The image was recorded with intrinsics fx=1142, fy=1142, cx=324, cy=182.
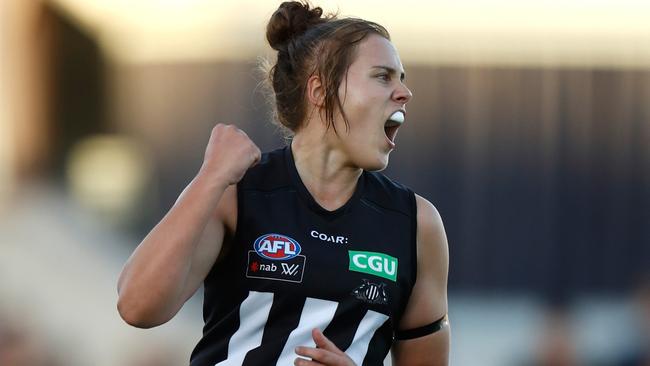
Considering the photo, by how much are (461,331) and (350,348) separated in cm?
382

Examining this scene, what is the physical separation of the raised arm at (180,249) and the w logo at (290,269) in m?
0.21

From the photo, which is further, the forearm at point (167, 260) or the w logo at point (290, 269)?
the w logo at point (290, 269)

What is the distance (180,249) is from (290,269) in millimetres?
362

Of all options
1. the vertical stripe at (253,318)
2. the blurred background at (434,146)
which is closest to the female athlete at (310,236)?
the vertical stripe at (253,318)

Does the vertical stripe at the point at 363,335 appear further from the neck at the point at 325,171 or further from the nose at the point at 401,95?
the nose at the point at 401,95

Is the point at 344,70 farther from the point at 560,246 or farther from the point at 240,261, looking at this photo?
the point at 560,246

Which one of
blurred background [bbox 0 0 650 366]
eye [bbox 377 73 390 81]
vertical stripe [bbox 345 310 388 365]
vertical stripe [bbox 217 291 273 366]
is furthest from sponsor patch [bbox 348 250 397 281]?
blurred background [bbox 0 0 650 366]

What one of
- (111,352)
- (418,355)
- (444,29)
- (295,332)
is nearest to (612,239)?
(444,29)

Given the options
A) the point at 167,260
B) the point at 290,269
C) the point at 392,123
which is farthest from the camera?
the point at 392,123

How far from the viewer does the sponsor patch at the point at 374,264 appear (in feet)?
10.4

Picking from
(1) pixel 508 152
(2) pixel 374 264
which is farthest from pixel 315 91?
(1) pixel 508 152

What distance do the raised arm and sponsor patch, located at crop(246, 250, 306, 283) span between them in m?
0.14

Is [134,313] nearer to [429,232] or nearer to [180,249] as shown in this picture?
[180,249]

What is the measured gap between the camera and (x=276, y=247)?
10.3 ft
